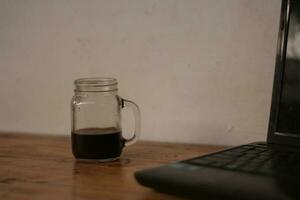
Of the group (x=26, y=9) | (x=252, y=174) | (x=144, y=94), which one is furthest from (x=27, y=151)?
(x=252, y=174)

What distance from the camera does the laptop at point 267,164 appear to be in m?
0.48

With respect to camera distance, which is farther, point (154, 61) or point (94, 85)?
point (154, 61)

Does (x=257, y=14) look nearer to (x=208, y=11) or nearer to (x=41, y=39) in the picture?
(x=208, y=11)

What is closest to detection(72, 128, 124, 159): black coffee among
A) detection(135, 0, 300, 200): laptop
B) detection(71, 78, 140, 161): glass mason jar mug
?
detection(71, 78, 140, 161): glass mason jar mug

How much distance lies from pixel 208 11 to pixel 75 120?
353 mm

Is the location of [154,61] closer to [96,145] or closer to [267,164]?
[96,145]

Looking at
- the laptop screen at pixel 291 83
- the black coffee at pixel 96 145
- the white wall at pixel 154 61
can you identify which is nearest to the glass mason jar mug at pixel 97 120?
the black coffee at pixel 96 145

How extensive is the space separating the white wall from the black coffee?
22 cm

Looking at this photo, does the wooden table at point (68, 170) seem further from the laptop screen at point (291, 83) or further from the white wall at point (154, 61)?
the laptop screen at point (291, 83)

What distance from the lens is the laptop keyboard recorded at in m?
0.55

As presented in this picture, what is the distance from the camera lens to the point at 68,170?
701 millimetres

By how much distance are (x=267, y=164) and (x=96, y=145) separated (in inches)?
11.8

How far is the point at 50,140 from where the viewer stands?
993 millimetres

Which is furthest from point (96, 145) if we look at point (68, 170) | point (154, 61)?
point (154, 61)
